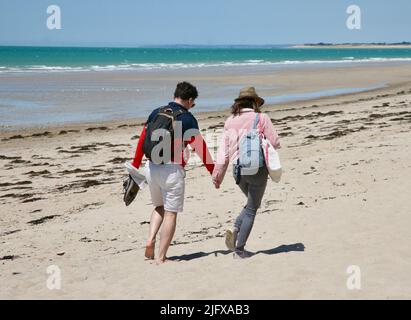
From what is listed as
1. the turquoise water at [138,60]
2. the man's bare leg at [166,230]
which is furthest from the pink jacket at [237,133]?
the turquoise water at [138,60]

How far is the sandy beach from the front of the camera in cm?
541

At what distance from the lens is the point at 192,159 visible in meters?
12.5

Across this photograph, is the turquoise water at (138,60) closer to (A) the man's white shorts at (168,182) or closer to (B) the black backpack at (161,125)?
(A) the man's white shorts at (168,182)

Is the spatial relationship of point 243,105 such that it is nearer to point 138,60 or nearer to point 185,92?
point 185,92

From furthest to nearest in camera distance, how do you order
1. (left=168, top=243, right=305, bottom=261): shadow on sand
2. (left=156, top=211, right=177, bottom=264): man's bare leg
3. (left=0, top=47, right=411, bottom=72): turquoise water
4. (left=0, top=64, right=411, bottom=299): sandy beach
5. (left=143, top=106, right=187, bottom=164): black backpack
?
(left=0, top=47, right=411, bottom=72): turquoise water → (left=168, top=243, right=305, bottom=261): shadow on sand → (left=156, top=211, right=177, bottom=264): man's bare leg → (left=143, top=106, right=187, bottom=164): black backpack → (left=0, top=64, right=411, bottom=299): sandy beach

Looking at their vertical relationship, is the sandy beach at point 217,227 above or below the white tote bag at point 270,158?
below

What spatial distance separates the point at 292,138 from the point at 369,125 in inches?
88.1

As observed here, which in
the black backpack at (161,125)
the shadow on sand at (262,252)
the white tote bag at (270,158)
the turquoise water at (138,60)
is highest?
the turquoise water at (138,60)

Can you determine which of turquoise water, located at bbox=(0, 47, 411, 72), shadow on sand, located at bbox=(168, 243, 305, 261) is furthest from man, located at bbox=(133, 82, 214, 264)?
turquoise water, located at bbox=(0, 47, 411, 72)

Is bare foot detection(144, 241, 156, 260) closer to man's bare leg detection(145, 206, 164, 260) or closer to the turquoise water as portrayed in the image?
man's bare leg detection(145, 206, 164, 260)

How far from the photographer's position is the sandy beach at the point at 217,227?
541cm

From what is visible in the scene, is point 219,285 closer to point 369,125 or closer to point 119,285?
point 119,285
